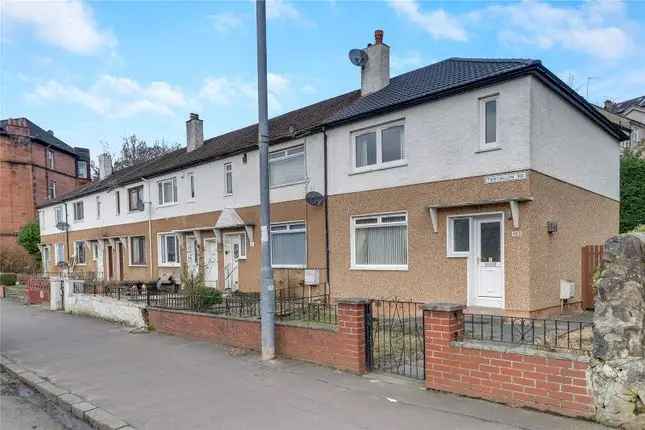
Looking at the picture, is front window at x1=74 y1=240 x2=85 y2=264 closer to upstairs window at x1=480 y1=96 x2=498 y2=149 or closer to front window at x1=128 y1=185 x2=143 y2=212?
front window at x1=128 y1=185 x2=143 y2=212

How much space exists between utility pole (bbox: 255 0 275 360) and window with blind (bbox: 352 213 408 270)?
4.82 m

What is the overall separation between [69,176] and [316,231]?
40.6 meters

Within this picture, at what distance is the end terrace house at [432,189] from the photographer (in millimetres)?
9500

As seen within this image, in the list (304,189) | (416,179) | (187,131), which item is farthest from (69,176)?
(416,179)

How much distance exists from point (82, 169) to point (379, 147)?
1814 inches

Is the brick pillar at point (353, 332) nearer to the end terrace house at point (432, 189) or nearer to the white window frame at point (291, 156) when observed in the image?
the end terrace house at point (432, 189)

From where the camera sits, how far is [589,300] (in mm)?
11062

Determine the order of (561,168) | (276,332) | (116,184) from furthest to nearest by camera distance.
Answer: (116,184)
(561,168)
(276,332)

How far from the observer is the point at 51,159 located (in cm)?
4244

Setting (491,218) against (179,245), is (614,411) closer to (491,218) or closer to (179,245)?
(491,218)

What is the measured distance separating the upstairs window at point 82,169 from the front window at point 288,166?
1604 inches

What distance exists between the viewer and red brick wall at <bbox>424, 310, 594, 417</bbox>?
14.4 feet

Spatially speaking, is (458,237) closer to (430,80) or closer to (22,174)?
(430,80)

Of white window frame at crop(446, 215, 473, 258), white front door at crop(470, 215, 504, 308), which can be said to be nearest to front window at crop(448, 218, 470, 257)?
white window frame at crop(446, 215, 473, 258)
